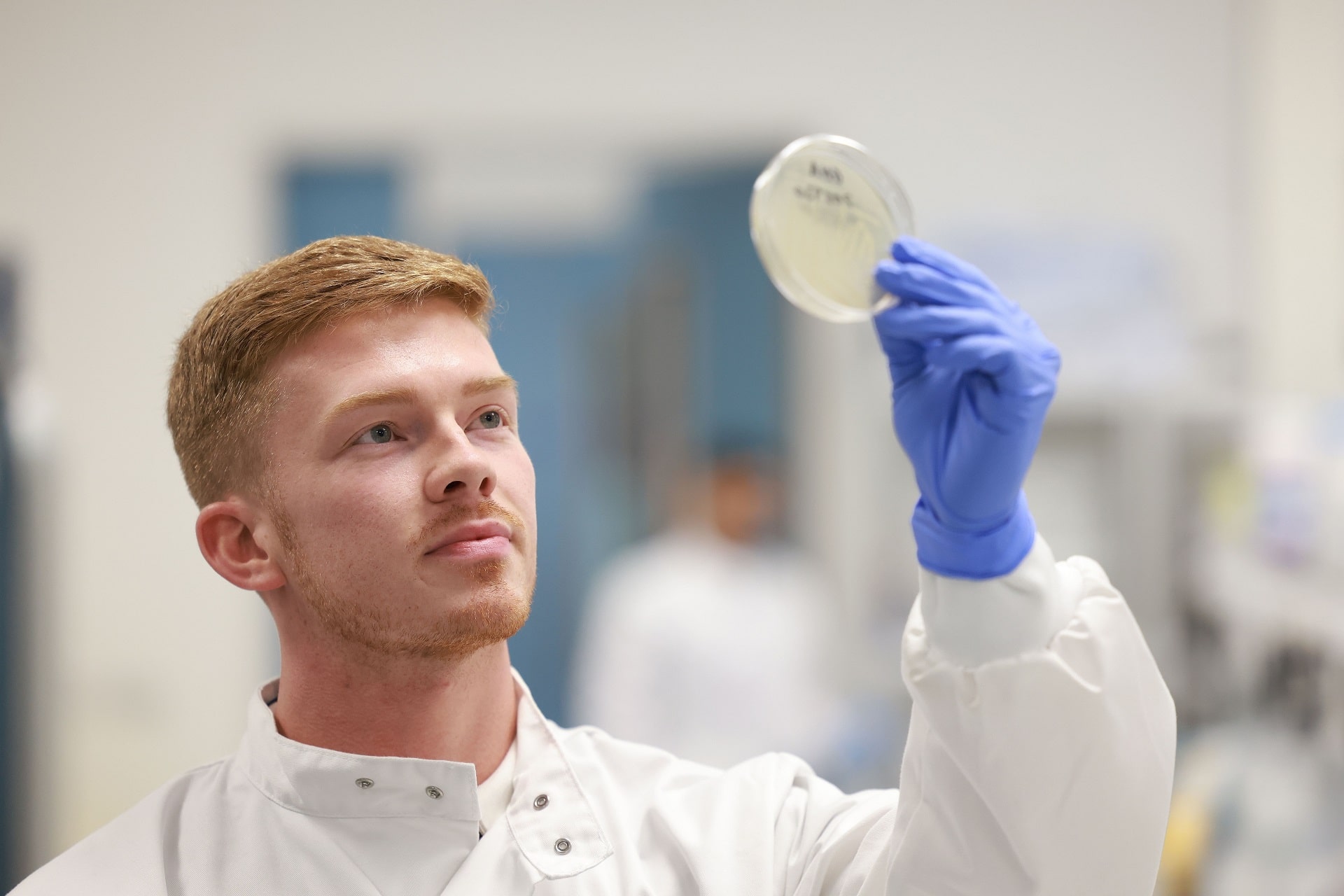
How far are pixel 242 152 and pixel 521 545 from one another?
324cm

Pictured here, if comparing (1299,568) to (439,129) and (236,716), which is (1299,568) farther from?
(236,716)

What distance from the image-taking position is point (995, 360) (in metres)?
0.98

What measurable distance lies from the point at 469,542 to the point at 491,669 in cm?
17

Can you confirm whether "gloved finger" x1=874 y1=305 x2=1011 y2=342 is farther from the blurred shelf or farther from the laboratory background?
the laboratory background

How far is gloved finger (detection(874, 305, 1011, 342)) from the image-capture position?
0.99 metres

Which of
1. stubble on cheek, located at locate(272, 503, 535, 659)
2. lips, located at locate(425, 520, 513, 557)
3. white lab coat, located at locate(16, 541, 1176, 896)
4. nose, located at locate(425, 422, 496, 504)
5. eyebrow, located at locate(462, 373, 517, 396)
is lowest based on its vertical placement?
white lab coat, located at locate(16, 541, 1176, 896)

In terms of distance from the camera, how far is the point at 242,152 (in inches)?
158

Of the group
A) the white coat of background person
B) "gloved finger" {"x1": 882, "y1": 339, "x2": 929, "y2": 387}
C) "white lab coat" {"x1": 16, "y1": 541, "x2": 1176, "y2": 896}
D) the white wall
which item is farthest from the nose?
the white wall

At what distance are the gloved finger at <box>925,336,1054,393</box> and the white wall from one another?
309cm

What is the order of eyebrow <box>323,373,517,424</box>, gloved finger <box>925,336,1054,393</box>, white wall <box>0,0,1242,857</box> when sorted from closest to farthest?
gloved finger <box>925,336,1054,393</box>, eyebrow <box>323,373,517,424</box>, white wall <box>0,0,1242,857</box>

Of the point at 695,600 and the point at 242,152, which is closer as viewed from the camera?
the point at 695,600

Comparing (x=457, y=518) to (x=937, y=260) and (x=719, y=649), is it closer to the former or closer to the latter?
(x=937, y=260)

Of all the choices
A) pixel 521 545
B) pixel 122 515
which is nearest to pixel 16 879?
pixel 122 515

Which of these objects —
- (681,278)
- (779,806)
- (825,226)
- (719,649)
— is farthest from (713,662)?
(825,226)
